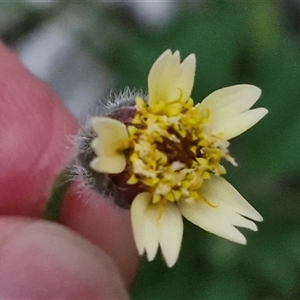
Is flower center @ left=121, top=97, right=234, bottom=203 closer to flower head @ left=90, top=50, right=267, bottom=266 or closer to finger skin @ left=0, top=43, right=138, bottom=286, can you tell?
flower head @ left=90, top=50, right=267, bottom=266

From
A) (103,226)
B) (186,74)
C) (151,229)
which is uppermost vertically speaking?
(186,74)

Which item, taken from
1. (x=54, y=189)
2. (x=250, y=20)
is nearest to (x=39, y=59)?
(x=250, y=20)

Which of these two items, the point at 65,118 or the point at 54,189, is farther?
the point at 65,118

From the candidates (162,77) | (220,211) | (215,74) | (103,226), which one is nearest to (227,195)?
(220,211)

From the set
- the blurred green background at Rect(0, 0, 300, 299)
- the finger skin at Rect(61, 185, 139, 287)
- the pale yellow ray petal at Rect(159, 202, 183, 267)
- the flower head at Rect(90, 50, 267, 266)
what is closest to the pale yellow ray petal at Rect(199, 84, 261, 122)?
the flower head at Rect(90, 50, 267, 266)

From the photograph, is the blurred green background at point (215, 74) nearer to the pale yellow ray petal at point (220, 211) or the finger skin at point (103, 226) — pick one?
the finger skin at point (103, 226)

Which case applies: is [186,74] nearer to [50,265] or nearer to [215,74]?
[50,265]

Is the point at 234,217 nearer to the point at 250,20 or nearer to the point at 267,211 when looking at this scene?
the point at 267,211
